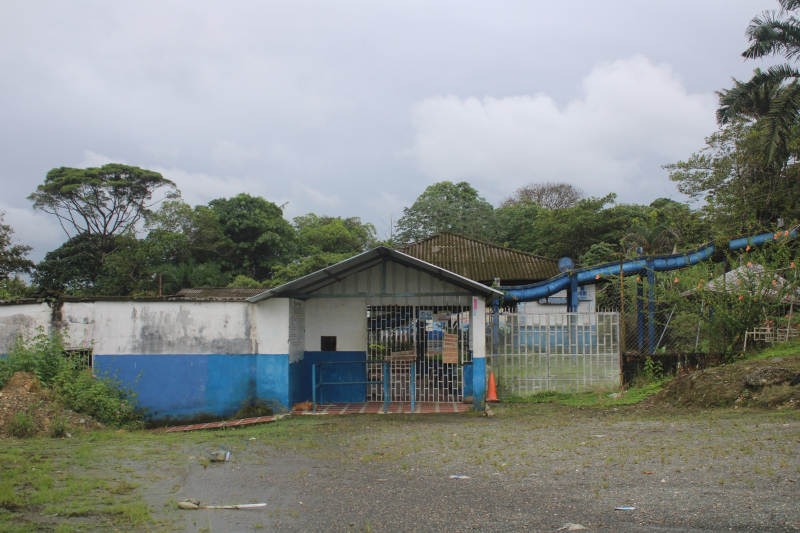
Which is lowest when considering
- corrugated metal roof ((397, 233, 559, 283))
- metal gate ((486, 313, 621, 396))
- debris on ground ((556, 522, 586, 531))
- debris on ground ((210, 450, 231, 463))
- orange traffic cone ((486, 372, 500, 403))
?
debris on ground ((210, 450, 231, 463))

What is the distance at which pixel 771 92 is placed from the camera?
2089 centimetres

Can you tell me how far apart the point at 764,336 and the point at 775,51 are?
1187 centimetres

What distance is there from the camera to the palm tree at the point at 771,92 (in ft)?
61.1

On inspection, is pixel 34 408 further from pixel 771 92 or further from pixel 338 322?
pixel 771 92

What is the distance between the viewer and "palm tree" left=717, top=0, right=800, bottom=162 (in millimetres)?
18609

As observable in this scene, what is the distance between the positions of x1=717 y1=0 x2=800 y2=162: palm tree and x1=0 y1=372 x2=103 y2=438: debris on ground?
19.1 meters

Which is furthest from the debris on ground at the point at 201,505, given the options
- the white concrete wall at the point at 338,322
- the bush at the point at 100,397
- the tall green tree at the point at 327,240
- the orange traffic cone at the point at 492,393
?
the tall green tree at the point at 327,240

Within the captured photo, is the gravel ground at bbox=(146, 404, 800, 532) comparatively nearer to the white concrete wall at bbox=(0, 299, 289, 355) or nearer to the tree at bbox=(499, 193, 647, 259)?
the white concrete wall at bbox=(0, 299, 289, 355)

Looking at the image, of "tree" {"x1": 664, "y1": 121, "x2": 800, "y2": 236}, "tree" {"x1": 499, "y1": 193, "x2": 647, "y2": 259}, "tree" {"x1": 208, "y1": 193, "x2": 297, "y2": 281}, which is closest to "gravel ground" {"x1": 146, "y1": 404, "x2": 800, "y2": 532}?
"tree" {"x1": 664, "y1": 121, "x2": 800, "y2": 236}

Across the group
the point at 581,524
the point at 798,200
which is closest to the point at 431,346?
the point at 581,524

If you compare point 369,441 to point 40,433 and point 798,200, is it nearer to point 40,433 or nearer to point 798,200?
point 40,433

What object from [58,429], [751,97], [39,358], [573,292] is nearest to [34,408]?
[58,429]

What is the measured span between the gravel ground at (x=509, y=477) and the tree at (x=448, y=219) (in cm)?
3022

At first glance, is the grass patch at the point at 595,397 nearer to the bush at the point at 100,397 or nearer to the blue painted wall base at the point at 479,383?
the blue painted wall base at the point at 479,383
